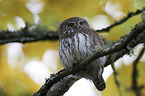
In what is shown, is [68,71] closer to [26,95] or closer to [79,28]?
[79,28]

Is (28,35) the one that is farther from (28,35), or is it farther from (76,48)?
(76,48)

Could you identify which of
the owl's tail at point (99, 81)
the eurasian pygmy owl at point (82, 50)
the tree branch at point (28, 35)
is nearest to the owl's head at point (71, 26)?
the eurasian pygmy owl at point (82, 50)

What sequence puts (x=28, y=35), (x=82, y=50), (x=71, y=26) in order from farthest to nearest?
(x=28, y=35) → (x=71, y=26) → (x=82, y=50)

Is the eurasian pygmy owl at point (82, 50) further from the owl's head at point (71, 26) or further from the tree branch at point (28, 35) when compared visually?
the tree branch at point (28, 35)

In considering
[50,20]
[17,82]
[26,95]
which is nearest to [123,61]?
[50,20]

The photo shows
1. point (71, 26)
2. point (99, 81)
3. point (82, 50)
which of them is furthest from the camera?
point (71, 26)

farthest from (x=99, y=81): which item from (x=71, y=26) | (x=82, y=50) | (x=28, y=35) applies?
(x=28, y=35)

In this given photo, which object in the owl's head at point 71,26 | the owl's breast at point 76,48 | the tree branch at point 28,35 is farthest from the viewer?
the tree branch at point 28,35

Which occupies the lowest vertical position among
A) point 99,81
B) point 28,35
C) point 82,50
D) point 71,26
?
point 99,81

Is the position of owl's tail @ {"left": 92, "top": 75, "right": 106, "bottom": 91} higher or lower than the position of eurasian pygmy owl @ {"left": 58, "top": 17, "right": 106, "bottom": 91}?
lower

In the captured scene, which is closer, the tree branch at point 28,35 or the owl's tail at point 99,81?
the owl's tail at point 99,81

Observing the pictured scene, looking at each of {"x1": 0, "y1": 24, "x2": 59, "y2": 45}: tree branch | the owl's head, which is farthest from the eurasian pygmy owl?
{"x1": 0, "y1": 24, "x2": 59, "y2": 45}: tree branch

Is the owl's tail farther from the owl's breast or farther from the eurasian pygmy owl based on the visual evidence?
the owl's breast
